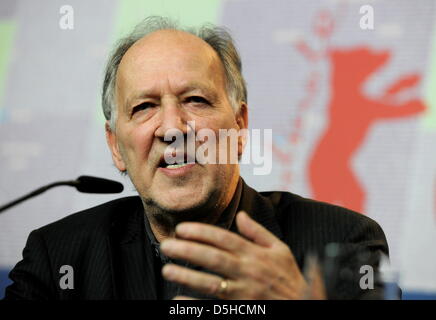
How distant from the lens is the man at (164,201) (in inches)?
65.1

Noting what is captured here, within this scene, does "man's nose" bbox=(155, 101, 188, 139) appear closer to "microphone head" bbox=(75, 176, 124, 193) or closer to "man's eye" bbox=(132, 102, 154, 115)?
"man's eye" bbox=(132, 102, 154, 115)

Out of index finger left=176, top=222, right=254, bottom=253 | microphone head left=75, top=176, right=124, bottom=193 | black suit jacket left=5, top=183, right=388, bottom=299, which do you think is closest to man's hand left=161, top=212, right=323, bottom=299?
index finger left=176, top=222, right=254, bottom=253

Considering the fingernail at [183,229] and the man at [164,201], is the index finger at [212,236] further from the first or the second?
the man at [164,201]

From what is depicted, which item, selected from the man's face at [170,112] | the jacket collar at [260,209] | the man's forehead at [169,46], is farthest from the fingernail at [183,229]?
the man's forehead at [169,46]

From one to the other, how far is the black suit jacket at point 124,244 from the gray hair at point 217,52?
0.33 meters

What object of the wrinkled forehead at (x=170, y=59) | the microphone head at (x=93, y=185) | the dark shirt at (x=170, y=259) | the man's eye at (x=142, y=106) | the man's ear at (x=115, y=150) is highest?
the wrinkled forehead at (x=170, y=59)

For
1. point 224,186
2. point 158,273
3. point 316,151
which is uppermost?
point 316,151

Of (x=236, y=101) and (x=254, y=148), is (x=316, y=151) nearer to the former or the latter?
Result: (x=254, y=148)

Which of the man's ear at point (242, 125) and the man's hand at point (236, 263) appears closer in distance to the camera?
the man's hand at point (236, 263)

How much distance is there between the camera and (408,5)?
2475 millimetres

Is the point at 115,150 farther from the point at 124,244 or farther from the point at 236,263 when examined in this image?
the point at 236,263

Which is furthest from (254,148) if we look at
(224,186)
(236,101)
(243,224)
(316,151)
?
(243,224)

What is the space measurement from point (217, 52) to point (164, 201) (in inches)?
22.4
